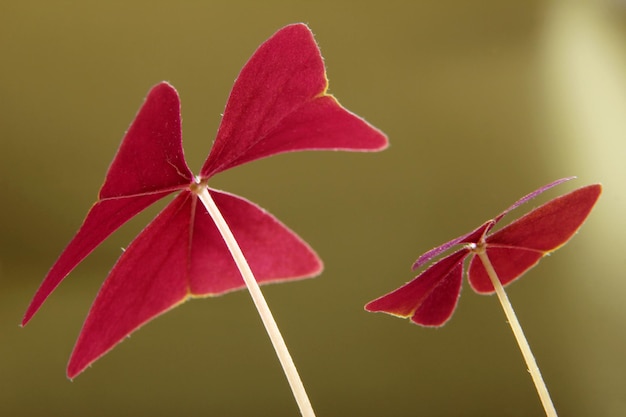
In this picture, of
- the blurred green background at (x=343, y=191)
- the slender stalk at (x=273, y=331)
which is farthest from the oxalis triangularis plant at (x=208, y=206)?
the blurred green background at (x=343, y=191)

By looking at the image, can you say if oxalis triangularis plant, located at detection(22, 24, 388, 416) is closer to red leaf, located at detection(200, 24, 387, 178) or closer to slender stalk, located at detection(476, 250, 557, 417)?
red leaf, located at detection(200, 24, 387, 178)

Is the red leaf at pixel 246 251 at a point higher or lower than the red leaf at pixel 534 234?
higher

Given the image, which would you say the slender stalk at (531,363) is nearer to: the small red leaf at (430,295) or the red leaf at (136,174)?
the small red leaf at (430,295)

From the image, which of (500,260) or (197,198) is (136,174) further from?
(500,260)

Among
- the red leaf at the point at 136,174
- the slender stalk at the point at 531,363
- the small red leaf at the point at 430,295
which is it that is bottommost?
the slender stalk at the point at 531,363

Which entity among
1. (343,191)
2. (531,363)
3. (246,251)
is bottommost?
(531,363)

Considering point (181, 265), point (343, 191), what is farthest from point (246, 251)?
point (343, 191)

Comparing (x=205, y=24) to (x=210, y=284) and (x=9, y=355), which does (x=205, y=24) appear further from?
(x=210, y=284)
